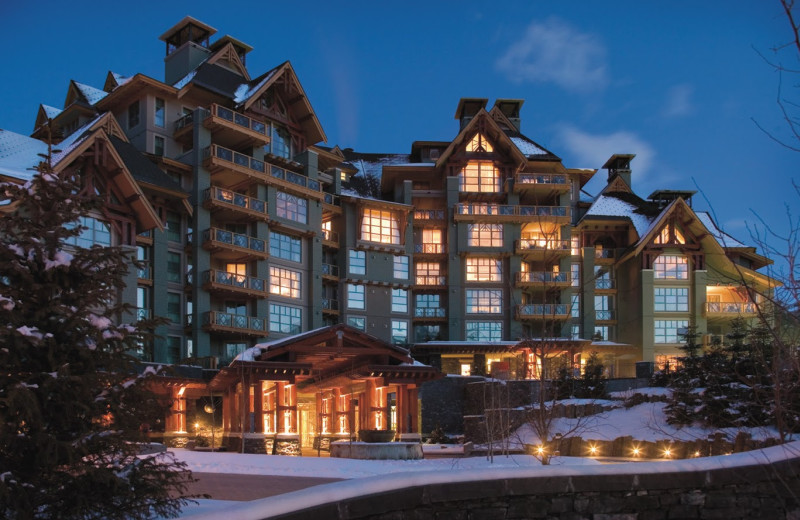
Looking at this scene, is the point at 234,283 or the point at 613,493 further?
the point at 234,283

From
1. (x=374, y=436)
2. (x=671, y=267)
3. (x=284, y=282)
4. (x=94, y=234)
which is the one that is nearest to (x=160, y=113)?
(x=284, y=282)

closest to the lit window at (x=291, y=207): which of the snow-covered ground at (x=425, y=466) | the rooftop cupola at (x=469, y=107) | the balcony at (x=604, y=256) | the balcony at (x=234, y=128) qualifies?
the balcony at (x=234, y=128)

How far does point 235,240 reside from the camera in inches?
1794

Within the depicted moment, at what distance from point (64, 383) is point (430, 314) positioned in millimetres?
46761

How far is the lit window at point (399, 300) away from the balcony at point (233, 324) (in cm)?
1159

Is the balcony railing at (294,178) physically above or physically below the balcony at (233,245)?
above

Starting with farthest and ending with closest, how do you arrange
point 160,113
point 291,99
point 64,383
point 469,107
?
1. point 469,107
2. point 291,99
3. point 160,113
4. point 64,383

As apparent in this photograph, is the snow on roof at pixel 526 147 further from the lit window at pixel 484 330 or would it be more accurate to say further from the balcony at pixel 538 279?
the lit window at pixel 484 330

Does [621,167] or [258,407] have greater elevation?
[621,167]

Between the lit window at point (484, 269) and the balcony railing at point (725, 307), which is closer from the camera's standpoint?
the balcony railing at point (725, 307)

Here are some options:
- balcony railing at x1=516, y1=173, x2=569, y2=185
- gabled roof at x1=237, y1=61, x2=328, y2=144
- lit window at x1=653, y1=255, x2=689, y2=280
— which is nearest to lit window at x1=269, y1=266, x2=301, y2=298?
gabled roof at x1=237, y1=61, x2=328, y2=144

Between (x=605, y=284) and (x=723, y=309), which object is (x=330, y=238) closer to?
(x=605, y=284)

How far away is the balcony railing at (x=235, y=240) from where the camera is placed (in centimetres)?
4428

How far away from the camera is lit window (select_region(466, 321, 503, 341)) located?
56281 mm
